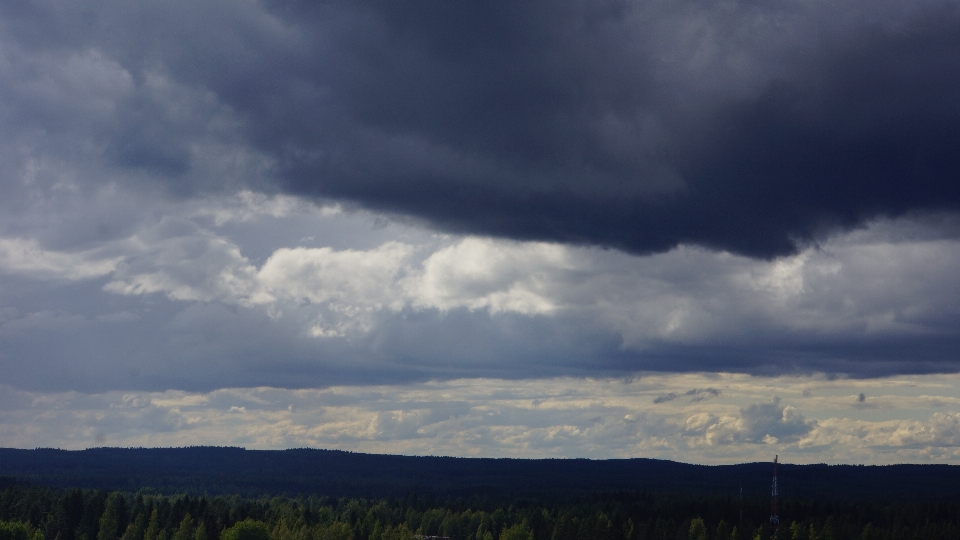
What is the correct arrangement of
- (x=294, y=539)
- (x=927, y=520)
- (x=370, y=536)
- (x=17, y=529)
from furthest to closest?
(x=927, y=520)
(x=370, y=536)
(x=294, y=539)
(x=17, y=529)

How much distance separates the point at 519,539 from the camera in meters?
181

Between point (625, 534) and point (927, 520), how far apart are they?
59783 millimetres

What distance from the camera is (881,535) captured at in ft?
591

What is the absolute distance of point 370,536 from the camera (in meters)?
185

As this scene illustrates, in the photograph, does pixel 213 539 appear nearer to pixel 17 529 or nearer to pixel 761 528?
pixel 17 529

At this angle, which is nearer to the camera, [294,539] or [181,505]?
[294,539]

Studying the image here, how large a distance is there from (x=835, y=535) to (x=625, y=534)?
38.0 metres

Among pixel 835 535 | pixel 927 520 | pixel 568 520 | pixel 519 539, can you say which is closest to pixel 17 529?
pixel 519 539

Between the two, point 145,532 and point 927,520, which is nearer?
point 145,532

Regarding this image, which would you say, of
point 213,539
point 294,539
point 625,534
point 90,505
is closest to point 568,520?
point 625,534

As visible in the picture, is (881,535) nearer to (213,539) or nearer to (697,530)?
(697,530)

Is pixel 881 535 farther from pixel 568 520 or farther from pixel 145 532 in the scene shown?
pixel 145 532

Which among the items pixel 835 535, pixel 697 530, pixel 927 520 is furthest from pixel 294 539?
pixel 927 520

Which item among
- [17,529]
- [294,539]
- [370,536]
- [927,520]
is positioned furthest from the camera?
[927,520]
